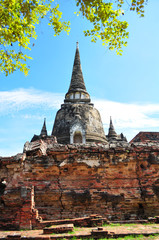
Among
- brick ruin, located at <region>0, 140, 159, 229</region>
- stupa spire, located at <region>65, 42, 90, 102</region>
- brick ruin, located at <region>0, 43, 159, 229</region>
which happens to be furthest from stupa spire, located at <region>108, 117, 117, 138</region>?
brick ruin, located at <region>0, 140, 159, 229</region>

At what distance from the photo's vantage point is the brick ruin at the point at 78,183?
5.25 meters

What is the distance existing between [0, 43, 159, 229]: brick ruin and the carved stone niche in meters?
8.74

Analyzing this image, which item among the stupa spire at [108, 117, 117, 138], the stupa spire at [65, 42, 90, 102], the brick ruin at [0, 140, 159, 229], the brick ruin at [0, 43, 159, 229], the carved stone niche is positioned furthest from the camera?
the stupa spire at [108, 117, 117, 138]

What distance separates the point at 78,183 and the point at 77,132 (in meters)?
9.68

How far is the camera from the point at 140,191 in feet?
19.2

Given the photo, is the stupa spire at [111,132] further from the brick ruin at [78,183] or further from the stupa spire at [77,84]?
the brick ruin at [78,183]

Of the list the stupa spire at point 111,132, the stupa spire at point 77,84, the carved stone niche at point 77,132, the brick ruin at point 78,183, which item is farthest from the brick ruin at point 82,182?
the stupa spire at point 111,132

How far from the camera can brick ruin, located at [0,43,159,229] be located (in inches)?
207

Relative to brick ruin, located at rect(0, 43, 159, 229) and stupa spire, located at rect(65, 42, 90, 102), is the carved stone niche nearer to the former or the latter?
stupa spire, located at rect(65, 42, 90, 102)

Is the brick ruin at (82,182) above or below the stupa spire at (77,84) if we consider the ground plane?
below

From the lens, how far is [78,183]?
577 cm

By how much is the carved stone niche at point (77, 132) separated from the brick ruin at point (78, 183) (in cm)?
874

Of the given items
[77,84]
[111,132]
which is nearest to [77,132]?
[77,84]

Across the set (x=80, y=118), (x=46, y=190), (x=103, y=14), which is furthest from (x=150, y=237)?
(x=80, y=118)
